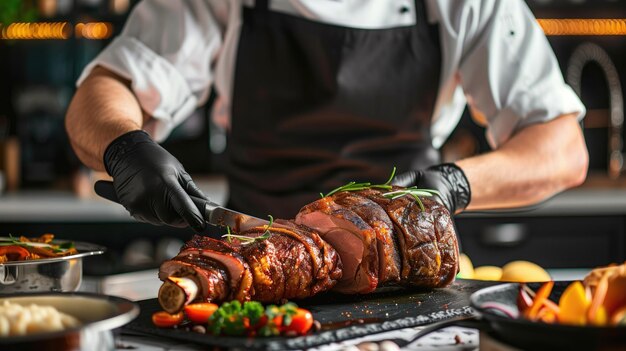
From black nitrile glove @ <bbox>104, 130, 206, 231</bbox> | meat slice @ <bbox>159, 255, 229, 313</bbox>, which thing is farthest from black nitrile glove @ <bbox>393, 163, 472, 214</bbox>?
meat slice @ <bbox>159, 255, 229, 313</bbox>

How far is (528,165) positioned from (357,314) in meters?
1.08

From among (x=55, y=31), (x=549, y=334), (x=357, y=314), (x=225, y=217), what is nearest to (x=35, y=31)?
(x=55, y=31)

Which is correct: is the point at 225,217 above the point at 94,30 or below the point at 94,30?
below

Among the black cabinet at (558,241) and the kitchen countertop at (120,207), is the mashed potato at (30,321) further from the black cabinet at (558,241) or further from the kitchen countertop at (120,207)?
the black cabinet at (558,241)

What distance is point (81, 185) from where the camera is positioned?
5.06 meters

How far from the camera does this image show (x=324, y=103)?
7.79 feet

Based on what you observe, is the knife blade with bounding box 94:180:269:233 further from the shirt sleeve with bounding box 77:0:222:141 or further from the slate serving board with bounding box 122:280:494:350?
the shirt sleeve with bounding box 77:0:222:141

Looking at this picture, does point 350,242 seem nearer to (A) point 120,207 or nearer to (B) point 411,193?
(B) point 411,193

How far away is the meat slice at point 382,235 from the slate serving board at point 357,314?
5cm

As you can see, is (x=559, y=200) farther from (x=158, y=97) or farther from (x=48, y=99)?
(x=48, y=99)

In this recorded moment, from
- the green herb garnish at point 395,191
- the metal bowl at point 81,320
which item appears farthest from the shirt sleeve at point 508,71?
the metal bowl at point 81,320

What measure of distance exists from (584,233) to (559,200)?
0.23m

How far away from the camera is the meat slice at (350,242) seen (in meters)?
1.62

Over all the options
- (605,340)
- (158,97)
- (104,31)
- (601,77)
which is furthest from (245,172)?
(601,77)
